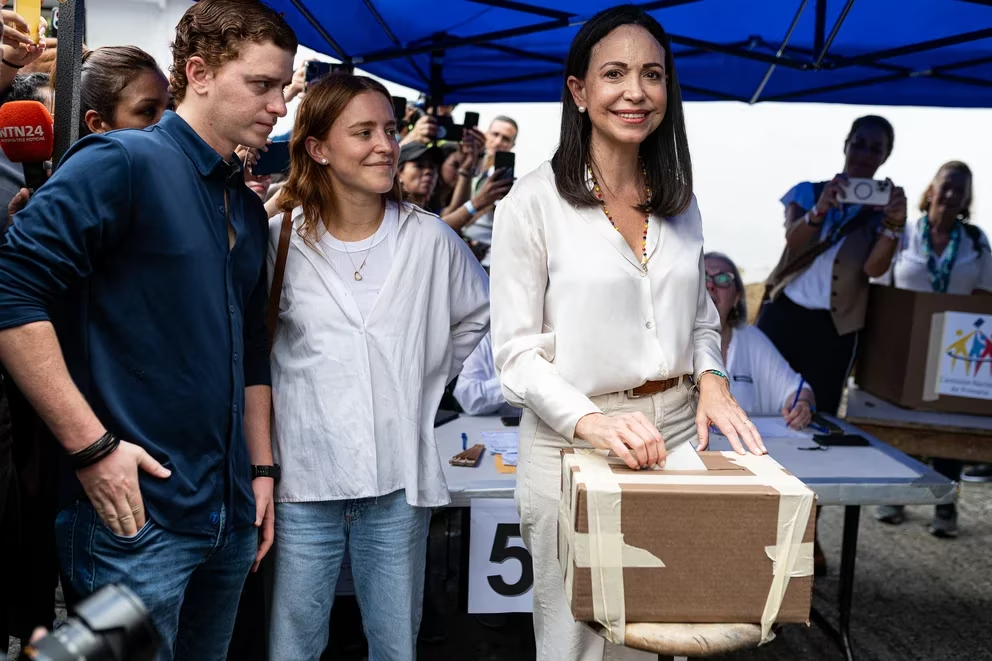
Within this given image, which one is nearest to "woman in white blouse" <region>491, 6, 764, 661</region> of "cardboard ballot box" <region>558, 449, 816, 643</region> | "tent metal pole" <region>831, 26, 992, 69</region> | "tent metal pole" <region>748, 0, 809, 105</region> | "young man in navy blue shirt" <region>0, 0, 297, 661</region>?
"cardboard ballot box" <region>558, 449, 816, 643</region>

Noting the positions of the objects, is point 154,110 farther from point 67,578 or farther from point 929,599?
point 929,599

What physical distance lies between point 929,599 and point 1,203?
3.85 metres

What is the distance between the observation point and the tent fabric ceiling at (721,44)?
3.66 meters

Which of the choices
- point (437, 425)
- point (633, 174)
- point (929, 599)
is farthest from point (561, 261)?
point (929, 599)

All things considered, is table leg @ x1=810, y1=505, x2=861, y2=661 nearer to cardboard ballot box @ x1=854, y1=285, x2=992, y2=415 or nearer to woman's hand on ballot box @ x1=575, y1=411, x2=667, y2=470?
cardboard ballot box @ x1=854, y1=285, x2=992, y2=415

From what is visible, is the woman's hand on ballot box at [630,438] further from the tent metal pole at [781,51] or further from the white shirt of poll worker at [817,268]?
the white shirt of poll worker at [817,268]

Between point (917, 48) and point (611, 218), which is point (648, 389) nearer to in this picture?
point (611, 218)

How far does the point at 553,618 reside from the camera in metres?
1.69

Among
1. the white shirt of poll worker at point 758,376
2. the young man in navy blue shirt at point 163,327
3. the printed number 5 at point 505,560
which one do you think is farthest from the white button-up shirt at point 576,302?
the white shirt of poll worker at point 758,376

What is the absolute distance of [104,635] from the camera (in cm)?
83

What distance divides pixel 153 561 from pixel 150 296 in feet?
1.50

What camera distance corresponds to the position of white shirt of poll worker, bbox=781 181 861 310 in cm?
427

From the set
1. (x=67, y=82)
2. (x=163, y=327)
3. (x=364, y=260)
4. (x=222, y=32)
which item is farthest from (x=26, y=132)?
(x=364, y=260)

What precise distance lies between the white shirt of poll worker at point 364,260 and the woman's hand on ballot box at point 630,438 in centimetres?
71
